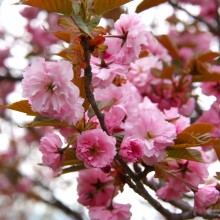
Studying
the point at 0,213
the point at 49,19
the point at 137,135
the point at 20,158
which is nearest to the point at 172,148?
the point at 137,135

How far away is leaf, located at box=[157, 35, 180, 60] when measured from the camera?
2.01m

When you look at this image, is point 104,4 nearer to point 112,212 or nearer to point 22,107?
point 22,107

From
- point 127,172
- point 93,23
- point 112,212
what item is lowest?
point 112,212

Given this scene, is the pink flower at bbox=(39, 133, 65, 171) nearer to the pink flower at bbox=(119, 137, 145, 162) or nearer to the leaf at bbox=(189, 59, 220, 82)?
the pink flower at bbox=(119, 137, 145, 162)

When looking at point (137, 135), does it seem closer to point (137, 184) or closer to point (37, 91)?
point (137, 184)

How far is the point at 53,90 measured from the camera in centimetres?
105

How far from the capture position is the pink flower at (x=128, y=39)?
1.18 meters

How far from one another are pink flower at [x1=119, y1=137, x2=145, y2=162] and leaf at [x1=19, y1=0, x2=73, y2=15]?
13.8 inches

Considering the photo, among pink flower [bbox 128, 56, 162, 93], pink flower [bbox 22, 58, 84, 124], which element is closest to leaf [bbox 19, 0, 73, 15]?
pink flower [bbox 22, 58, 84, 124]

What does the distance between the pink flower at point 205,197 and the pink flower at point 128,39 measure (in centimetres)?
44

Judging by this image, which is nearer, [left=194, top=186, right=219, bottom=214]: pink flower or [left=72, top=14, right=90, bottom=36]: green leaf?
[left=72, top=14, right=90, bottom=36]: green leaf

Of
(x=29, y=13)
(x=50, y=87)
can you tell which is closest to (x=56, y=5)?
(x=50, y=87)

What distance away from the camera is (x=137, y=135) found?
121 cm

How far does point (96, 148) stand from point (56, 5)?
0.36 m
